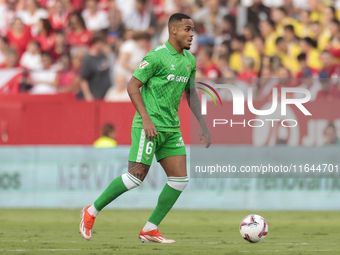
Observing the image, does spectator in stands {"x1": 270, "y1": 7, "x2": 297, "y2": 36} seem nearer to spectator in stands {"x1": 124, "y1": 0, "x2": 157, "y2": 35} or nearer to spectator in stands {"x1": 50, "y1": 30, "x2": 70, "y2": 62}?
spectator in stands {"x1": 124, "y1": 0, "x2": 157, "y2": 35}

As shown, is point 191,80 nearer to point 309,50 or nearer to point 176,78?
point 176,78

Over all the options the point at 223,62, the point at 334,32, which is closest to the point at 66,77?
the point at 223,62

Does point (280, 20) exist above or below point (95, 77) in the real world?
above

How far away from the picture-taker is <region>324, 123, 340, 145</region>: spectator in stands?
10352 millimetres

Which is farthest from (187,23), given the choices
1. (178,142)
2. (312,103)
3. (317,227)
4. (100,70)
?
(100,70)

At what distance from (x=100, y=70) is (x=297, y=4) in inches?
205

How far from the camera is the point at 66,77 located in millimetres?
13766

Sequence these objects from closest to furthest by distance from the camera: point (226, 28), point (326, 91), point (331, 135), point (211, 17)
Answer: point (331, 135), point (326, 91), point (226, 28), point (211, 17)

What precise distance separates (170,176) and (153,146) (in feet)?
1.45

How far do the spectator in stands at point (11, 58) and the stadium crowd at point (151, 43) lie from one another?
1.0 inches

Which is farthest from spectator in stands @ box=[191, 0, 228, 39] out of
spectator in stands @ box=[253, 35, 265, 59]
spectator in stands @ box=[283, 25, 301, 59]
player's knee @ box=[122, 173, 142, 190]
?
player's knee @ box=[122, 173, 142, 190]

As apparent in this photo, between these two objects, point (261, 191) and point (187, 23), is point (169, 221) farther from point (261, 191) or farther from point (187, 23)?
point (187, 23)

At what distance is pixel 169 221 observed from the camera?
8812 mm

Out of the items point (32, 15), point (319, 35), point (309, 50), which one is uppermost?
point (32, 15)
